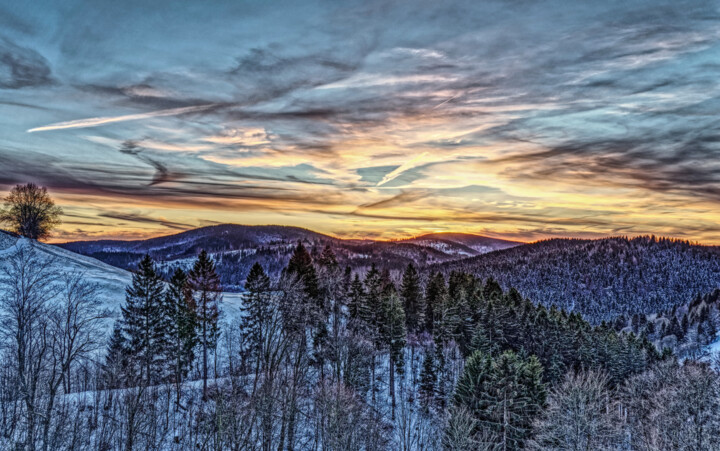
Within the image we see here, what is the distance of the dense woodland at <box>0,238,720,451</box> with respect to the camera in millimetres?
27094

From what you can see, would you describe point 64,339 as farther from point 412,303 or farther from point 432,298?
point 432,298

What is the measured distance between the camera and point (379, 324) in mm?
55188

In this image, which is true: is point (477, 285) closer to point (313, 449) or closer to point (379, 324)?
point (379, 324)

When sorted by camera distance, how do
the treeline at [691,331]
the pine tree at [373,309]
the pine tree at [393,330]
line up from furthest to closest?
the treeline at [691,331] < the pine tree at [373,309] < the pine tree at [393,330]

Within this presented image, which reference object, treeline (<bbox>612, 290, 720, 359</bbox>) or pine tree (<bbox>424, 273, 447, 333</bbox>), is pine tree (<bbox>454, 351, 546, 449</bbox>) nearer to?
pine tree (<bbox>424, 273, 447, 333</bbox>)

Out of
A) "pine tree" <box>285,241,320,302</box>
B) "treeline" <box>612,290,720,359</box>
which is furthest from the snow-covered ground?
"treeline" <box>612,290,720,359</box>

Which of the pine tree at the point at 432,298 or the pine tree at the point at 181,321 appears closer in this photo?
the pine tree at the point at 181,321

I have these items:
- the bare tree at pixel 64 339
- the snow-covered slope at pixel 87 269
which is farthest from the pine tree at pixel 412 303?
the snow-covered slope at pixel 87 269

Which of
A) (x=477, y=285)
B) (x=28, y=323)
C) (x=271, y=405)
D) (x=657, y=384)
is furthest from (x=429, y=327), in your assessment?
(x=28, y=323)

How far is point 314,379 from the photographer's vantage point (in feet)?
166

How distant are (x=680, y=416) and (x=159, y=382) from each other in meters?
51.1

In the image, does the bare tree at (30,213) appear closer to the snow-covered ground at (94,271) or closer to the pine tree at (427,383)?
the snow-covered ground at (94,271)

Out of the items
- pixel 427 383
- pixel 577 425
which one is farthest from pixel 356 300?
pixel 577 425

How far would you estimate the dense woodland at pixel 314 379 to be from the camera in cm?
2709
